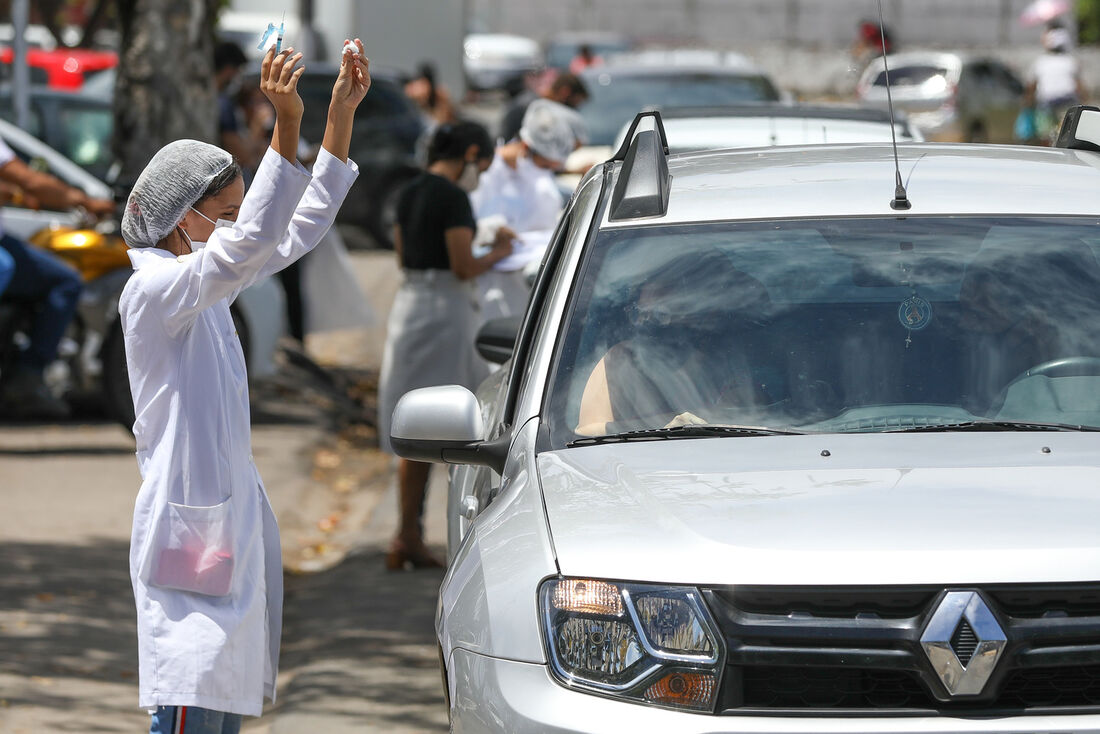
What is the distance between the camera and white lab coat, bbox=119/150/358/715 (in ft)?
11.6

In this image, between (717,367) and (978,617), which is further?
(717,367)

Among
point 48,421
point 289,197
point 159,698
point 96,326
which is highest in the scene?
point 289,197

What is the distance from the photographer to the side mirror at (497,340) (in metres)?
5.33

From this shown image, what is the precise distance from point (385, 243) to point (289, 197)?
14.2 metres

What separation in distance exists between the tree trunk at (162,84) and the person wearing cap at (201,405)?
276 inches

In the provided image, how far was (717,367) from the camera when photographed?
3801 millimetres

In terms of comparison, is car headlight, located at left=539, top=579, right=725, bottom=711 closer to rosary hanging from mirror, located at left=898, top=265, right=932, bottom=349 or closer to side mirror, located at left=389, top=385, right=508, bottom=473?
side mirror, located at left=389, top=385, right=508, bottom=473

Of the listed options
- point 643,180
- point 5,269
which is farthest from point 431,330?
point 643,180

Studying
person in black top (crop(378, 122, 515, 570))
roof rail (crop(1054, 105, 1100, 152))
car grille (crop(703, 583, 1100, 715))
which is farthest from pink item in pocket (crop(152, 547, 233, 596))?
person in black top (crop(378, 122, 515, 570))

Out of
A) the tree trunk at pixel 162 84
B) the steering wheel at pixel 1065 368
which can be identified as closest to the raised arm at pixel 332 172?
the steering wheel at pixel 1065 368

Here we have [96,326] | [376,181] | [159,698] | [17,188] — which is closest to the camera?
[159,698]

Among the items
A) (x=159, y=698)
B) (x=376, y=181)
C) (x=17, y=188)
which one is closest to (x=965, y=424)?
(x=159, y=698)

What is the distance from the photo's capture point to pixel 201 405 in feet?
11.9

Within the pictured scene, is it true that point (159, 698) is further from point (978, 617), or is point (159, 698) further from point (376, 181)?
point (376, 181)
